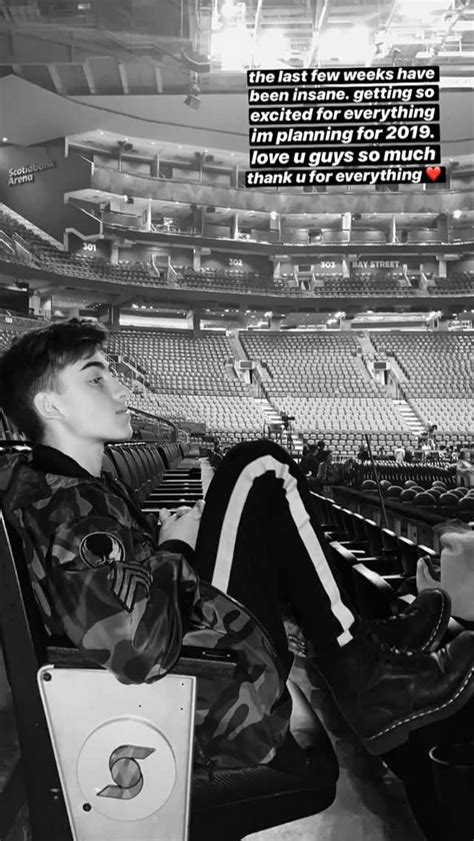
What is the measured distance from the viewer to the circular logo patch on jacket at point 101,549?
80 cm

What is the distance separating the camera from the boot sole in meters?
1.06

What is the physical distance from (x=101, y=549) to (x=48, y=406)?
29cm

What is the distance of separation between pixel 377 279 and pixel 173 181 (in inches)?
338

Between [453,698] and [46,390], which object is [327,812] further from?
[46,390]

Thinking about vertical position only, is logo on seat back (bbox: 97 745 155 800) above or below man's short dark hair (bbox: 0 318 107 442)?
below

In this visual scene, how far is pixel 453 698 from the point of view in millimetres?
1060

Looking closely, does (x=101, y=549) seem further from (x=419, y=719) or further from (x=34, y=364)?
(x=419, y=719)

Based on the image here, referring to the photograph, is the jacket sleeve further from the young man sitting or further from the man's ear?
the man's ear

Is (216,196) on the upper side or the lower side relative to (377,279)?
upper

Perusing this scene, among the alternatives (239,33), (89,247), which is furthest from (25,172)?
(239,33)

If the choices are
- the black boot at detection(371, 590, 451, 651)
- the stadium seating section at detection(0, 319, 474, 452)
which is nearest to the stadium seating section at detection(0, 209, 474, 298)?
the stadium seating section at detection(0, 319, 474, 452)

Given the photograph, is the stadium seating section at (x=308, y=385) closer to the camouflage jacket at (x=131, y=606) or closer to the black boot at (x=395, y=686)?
the black boot at (x=395, y=686)

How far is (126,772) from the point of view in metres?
0.81

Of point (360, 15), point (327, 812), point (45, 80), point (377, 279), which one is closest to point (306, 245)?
point (377, 279)
